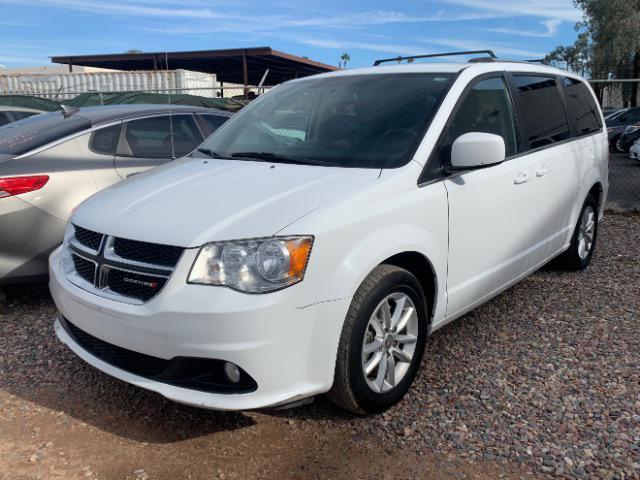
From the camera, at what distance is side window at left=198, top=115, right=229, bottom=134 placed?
573cm

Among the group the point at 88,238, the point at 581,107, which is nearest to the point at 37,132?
the point at 88,238

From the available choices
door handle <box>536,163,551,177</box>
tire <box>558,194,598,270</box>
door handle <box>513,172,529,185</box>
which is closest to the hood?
door handle <box>513,172,529,185</box>

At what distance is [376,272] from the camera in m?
2.88

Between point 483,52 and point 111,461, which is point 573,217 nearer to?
point 483,52

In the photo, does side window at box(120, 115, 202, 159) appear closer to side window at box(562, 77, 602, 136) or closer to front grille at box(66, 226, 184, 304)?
front grille at box(66, 226, 184, 304)

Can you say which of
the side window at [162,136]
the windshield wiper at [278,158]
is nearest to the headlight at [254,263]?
the windshield wiper at [278,158]

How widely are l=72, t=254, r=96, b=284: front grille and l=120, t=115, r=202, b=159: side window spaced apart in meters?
2.11

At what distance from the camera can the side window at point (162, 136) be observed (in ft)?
16.9

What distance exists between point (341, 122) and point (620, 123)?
1924cm

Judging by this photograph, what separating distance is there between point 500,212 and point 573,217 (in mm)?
1622

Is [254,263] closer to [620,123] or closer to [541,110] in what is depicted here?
[541,110]

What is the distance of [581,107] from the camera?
209 inches

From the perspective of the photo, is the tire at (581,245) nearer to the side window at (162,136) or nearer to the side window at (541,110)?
the side window at (541,110)

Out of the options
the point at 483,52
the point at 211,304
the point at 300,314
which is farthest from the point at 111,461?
the point at 483,52
